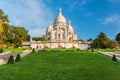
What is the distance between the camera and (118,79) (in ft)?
42.3

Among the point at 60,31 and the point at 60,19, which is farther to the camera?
the point at 60,19

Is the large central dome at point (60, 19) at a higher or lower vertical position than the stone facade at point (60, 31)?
higher

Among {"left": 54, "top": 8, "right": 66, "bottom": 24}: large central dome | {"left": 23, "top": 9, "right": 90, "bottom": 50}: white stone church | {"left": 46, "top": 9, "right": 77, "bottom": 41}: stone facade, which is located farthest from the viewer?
{"left": 54, "top": 8, "right": 66, "bottom": 24}: large central dome

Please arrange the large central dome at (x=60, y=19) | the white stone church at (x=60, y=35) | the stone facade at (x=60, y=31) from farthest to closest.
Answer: the large central dome at (x=60, y=19), the stone facade at (x=60, y=31), the white stone church at (x=60, y=35)

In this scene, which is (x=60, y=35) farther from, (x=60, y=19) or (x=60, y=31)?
(x=60, y=19)

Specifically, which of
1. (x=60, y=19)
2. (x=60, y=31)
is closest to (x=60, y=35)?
(x=60, y=31)

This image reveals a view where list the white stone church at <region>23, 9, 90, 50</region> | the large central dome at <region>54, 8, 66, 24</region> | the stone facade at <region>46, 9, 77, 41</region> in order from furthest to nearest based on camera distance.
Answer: the large central dome at <region>54, 8, 66, 24</region>, the stone facade at <region>46, 9, 77, 41</region>, the white stone church at <region>23, 9, 90, 50</region>

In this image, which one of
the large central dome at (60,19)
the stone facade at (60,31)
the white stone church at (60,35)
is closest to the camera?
the white stone church at (60,35)

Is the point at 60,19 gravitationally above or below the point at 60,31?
above

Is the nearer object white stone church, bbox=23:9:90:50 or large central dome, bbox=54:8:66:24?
white stone church, bbox=23:9:90:50

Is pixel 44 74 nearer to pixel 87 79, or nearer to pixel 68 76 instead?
pixel 68 76

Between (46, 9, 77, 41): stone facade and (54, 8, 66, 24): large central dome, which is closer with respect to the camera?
(46, 9, 77, 41): stone facade

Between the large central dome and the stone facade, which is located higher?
Result: the large central dome

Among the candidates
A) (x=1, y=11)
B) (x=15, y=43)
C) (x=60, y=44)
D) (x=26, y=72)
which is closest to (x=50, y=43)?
(x=60, y=44)
